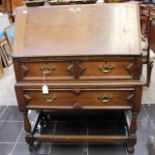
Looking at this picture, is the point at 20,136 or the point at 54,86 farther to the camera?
the point at 20,136

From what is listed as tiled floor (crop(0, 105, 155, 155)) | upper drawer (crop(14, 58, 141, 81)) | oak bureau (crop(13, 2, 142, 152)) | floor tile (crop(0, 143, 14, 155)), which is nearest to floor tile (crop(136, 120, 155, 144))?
tiled floor (crop(0, 105, 155, 155))

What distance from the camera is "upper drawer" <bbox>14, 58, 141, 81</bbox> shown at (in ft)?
5.43

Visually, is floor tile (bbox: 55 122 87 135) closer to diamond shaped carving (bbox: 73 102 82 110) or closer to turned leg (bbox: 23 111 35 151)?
turned leg (bbox: 23 111 35 151)

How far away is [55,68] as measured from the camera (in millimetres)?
1713

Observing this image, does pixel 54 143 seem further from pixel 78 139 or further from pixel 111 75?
pixel 111 75

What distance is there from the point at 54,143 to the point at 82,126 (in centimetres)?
35

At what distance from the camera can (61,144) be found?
2.15 metres

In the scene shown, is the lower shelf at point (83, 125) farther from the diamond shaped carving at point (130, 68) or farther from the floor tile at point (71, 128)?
the diamond shaped carving at point (130, 68)

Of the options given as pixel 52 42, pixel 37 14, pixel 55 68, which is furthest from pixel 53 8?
pixel 55 68

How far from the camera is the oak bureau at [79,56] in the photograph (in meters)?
1.64

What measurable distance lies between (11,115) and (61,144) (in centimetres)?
84

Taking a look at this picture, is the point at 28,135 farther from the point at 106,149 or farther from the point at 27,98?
the point at 106,149

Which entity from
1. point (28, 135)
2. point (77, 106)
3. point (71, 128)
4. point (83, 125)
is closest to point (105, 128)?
point (83, 125)

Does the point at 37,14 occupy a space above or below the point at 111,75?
above
